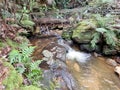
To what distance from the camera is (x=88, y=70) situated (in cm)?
680

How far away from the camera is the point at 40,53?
6.98 m

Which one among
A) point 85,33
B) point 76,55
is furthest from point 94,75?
point 85,33

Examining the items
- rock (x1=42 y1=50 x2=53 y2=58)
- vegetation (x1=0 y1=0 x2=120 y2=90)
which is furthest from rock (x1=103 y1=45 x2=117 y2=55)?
rock (x1=42 y1=50 x2=53 y2=58)

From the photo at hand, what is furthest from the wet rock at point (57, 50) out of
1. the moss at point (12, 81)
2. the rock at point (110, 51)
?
the moss at point (12, 81)

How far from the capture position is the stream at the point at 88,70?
19.7ft

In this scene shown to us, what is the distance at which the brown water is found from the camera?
5961mm

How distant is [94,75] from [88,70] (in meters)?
0.33

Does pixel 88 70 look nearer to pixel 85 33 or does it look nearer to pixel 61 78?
pixel 61 78

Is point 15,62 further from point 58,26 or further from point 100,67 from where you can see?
point 58,26

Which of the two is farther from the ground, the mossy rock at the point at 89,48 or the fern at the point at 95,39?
the fern at the point at 95,39

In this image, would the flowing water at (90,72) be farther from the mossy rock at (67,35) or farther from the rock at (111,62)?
the mossy rock at (67,35)

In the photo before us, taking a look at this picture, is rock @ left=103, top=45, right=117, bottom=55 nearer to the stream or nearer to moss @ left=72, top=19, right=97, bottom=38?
the stream

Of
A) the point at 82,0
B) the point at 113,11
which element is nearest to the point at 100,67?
the point at 113,11

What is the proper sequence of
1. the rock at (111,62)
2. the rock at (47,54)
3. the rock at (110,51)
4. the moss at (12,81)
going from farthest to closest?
1. the rock at (110,51)
2. the rock at (111,62)
3. the rock at (47,54)
4. the moss at (12,81)
